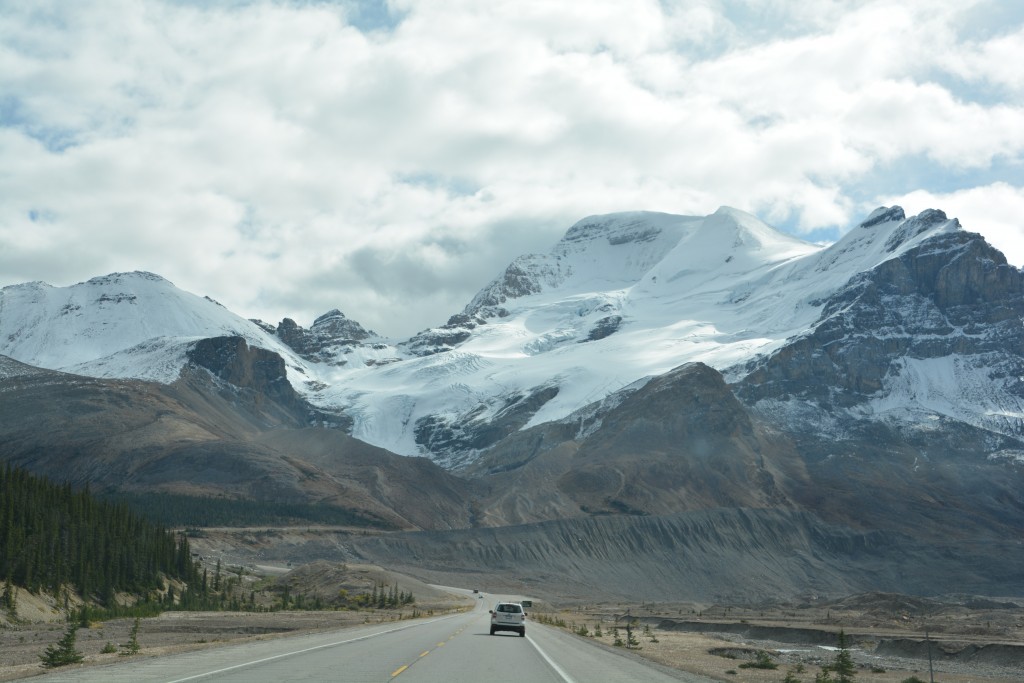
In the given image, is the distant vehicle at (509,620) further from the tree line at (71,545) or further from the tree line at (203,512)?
the tree line at (203,512)

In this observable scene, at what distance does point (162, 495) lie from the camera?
19300 centimetres

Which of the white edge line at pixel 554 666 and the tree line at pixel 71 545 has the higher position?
the tree line at pixel 71 545

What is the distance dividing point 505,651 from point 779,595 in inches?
6011

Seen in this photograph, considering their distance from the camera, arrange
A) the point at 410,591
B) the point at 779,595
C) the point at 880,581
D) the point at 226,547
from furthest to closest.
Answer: the point at 880,581
the point at 779,595
the point at 226,547
the point at 410,591

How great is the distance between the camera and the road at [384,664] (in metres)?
28.0

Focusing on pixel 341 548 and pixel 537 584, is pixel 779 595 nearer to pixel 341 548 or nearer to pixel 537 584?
pixel 537 584

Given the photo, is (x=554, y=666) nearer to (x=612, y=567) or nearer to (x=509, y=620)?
(x=509, y=620)

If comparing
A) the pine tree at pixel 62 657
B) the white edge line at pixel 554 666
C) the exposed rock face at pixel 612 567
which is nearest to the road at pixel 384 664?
the white edge line at pixel 554 666

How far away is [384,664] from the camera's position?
32156mm

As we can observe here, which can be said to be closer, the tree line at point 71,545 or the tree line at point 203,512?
the tree line at point 71,545

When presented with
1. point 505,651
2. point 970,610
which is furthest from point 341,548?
point 505,651

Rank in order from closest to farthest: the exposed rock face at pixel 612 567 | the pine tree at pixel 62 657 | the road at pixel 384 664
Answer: the road at pixel 384 664 → the pine tree at pixel 62 657 → the exposed rock face at pixel 612 567

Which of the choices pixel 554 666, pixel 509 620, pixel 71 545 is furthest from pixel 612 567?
pixel 554 666

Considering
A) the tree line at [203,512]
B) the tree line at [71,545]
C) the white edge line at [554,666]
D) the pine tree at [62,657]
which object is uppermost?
the tree line at [203,512]
